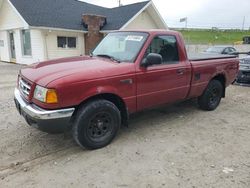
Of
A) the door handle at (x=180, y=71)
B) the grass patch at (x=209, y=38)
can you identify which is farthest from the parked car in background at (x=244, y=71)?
the grass patch at (x=209, y=38)

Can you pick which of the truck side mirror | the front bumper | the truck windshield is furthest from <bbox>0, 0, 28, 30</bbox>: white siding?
the front bumper

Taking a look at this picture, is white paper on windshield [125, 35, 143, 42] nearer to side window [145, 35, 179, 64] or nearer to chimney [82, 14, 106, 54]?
side window [145, 35, 179, 64]

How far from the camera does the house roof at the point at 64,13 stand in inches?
651

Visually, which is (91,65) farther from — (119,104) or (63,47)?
(63,47)

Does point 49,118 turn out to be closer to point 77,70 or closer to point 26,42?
point 77,70

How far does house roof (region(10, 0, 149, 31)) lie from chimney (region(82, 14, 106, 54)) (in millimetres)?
423

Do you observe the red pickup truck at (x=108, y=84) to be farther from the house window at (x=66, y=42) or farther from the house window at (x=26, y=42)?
the house window at (x=26, y=42)

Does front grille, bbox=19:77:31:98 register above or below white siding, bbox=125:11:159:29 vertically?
below

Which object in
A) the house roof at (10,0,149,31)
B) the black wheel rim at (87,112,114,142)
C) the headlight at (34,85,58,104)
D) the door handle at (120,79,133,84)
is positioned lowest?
the black wheel rim at (87,112,114,142)

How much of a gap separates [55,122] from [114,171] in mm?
1092

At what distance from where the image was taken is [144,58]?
4.46 metres

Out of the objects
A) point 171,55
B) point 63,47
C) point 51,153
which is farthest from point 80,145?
point 63,47

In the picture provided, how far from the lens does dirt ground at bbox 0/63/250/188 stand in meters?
3.27

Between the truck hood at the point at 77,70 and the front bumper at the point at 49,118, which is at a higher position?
the truck hood at the point at 77,70
